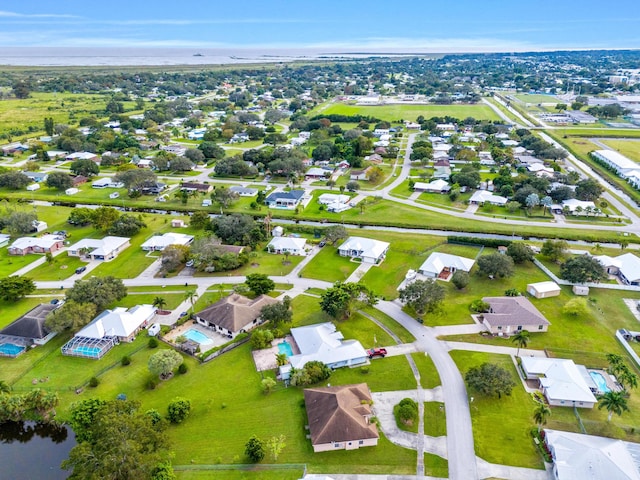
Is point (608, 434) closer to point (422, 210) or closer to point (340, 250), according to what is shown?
point (340, 250)

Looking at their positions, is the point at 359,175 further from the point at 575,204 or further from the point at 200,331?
the point at 200,331

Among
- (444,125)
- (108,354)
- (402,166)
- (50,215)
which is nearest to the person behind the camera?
(108,354)

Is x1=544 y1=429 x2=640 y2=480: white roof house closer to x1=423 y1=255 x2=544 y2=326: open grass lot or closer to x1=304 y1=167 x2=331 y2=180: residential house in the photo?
x1=423 y1=255 x2=544 y2=326: open grass lot

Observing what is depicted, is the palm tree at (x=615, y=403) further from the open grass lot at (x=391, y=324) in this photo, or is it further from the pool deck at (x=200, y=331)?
the pool deck at (x=200, y=331)

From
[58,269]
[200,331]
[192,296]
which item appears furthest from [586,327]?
[58,269]

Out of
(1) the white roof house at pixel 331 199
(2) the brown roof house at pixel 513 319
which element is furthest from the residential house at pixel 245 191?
(2) the brown roof house at pixel 513 319

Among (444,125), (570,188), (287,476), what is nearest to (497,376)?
(287,476)

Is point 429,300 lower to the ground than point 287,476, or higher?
higher
